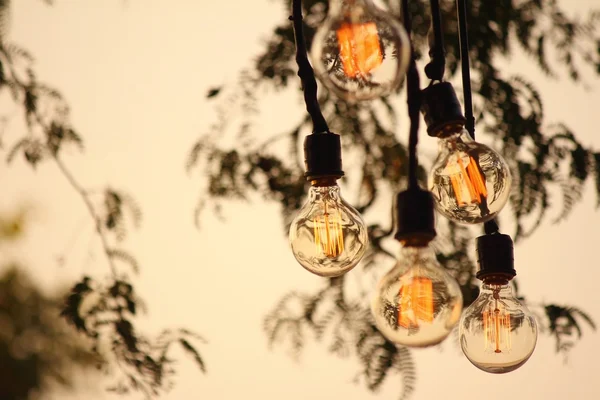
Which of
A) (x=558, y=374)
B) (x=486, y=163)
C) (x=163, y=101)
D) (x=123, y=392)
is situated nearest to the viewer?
(x=486, y=163)

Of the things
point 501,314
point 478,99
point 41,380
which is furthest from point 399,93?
point 41,380

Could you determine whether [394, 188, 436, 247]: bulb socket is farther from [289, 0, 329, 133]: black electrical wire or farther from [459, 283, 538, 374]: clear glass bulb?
[459, 283, 538, 374]: clear glass bulb

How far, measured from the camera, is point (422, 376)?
6.64 feet

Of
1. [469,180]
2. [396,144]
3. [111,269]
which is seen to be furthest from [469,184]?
[111,269]

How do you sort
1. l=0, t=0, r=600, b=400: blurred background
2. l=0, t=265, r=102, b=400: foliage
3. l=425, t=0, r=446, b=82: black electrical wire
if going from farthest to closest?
l=0, t=265, r=102, b=400: foliage → l=0, t=0, r=600, b=400: blurred background → l=425, t=0, r=446, b=82: black electrical wire

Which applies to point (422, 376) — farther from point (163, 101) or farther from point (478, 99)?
point (163, 101)

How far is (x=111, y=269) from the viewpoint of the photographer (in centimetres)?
181

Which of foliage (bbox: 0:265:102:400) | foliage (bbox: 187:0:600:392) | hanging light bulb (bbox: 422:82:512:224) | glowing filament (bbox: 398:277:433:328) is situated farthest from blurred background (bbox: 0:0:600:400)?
glowing filament (bbox: 398:277:433:328)

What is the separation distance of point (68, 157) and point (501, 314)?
138 centimetres

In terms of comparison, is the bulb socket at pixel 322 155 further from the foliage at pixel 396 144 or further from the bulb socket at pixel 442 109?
the foliage at pixel 396 144

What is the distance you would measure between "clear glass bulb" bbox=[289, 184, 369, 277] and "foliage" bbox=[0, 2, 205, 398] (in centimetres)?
85

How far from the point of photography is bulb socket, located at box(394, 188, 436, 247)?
0.68 meters

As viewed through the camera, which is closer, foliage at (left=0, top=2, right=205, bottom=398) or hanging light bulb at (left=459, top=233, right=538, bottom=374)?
hanging light bulb at (left=459, top=233, right=538, bottom=374)

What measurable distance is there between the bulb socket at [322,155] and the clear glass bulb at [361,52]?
0.15 metres
